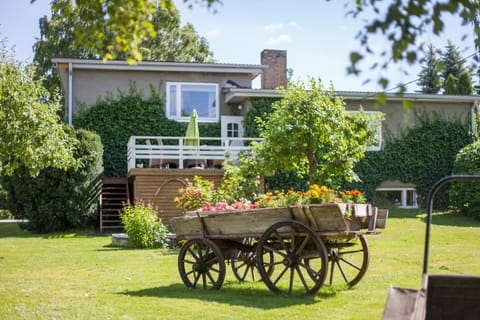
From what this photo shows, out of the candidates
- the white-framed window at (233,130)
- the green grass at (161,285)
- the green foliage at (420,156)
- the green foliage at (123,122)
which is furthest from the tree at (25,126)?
the green foliage at (420,156)

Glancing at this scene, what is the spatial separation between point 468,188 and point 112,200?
11512 mm

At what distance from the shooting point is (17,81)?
1462cm

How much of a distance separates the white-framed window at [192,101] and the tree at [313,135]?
8127 millimetres

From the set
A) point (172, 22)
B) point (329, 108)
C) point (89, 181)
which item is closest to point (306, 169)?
point (329, 108)

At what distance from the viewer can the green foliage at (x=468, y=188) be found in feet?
66.5

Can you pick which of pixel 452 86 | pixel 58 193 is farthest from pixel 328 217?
pixel 452 86

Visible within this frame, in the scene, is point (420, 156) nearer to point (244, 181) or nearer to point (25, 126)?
point (244, 181)

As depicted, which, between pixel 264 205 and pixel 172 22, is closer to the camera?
pixel 264 205

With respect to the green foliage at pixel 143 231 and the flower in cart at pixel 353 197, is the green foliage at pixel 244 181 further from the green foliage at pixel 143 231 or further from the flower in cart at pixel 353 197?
the flower in cart at pixel 353 197

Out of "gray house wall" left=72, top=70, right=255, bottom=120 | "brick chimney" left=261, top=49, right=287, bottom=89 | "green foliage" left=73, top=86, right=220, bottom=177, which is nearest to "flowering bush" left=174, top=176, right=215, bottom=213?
"green foliage" left=73, top=86, right=220, bottom=177

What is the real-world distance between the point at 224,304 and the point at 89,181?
13.1m

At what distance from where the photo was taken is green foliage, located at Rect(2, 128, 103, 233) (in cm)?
1941

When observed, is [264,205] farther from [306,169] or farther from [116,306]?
[306,169]

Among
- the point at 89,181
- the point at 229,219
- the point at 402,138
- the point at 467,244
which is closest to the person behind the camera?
the point at 229,219
